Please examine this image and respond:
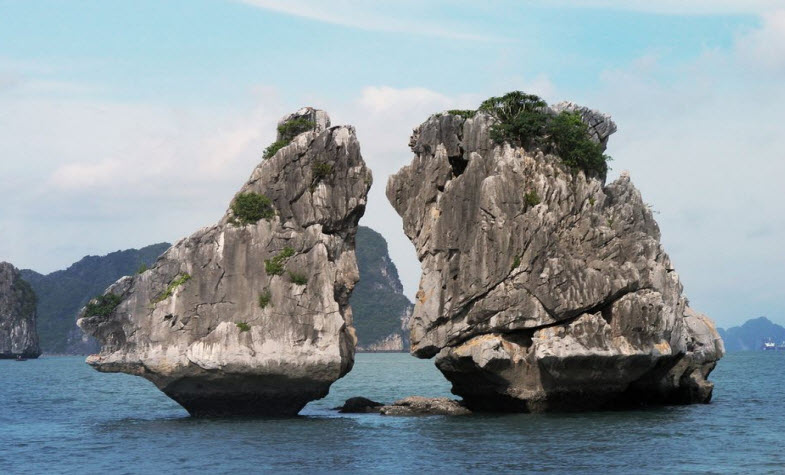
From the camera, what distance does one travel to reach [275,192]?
140ft

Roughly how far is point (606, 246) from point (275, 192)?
13982 mm

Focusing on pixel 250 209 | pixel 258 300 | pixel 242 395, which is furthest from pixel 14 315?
pixel 258 300

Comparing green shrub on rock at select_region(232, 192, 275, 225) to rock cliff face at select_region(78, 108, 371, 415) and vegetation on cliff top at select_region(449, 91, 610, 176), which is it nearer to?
rock cliff face at select_region(78, 108, 371, 415)

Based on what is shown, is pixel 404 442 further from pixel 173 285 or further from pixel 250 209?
pixel 250 209

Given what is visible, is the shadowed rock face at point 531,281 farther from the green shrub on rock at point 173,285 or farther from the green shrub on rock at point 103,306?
the green shrub on rock at point 103,306

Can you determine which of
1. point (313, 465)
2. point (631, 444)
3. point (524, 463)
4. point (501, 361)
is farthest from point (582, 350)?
point (313, 465)

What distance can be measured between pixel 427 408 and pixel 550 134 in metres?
12.8

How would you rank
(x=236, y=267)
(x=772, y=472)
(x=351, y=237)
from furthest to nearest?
(x=351, y=237) < (x=236, y=267) < (x=772, y=472)

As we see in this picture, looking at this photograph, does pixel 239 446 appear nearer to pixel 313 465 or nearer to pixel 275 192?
pixel 313 465

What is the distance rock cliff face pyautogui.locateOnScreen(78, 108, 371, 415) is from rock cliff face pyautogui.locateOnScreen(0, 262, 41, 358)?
14174cm

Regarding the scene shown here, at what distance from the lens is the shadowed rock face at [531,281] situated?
39.1 metres

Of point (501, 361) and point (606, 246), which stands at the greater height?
point (606, 246)

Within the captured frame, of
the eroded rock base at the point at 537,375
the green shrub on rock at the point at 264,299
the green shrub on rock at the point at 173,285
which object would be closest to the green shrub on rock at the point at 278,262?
the green shrub on rock at the point at 264,299

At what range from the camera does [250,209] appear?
42062 millimetres
